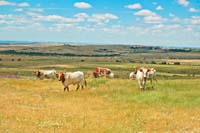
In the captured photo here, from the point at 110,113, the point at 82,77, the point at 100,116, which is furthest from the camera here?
the point at 82,77

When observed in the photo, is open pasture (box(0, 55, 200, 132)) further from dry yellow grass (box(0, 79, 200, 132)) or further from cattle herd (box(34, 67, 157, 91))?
cattle herd (box(34, 67, 157, 91))

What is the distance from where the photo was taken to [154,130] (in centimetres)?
1764

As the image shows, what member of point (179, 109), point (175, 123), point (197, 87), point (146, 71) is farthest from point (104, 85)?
point (175, 123)

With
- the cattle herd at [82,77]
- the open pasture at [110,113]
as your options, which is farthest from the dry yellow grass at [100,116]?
the cattle herd at [82,77]

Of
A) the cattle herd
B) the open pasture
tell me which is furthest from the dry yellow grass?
the cattle herd

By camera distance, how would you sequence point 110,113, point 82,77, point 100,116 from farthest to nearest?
point 82,77, point 110,113, point 100,116

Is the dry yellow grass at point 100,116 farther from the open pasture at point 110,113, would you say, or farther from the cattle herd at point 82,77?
the cattle herd at point 82,77

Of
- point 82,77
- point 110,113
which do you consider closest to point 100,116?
point 110,113

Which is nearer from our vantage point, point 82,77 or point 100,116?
point 100,116

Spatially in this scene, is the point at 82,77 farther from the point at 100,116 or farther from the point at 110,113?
the point at 100,116

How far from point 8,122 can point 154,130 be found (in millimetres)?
6854

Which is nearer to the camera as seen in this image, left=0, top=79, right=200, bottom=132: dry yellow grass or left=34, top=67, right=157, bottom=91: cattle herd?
left=0, top=79, right=200, bottom=132: dry yellow grass

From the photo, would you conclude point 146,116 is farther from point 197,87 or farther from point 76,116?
point 197,87

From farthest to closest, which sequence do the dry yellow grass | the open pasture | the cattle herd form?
the cattle herd → the open pasture → the dry yellow grass
